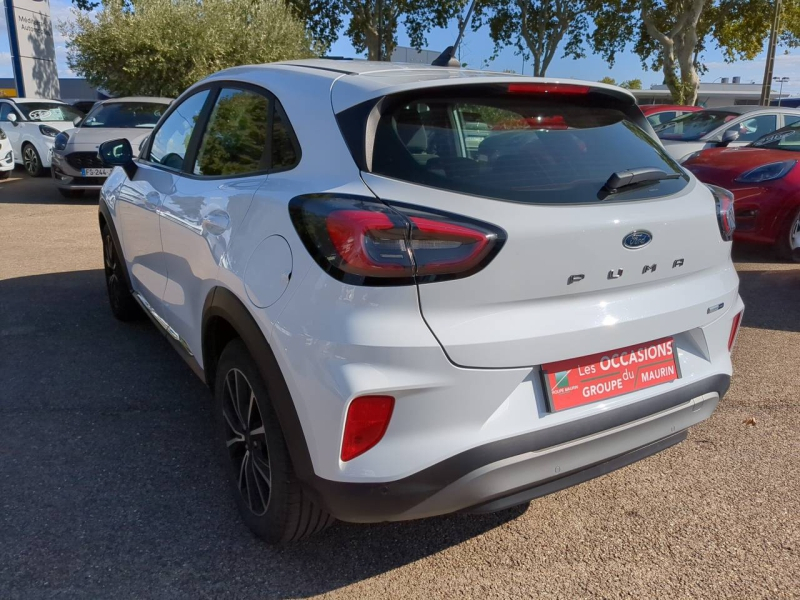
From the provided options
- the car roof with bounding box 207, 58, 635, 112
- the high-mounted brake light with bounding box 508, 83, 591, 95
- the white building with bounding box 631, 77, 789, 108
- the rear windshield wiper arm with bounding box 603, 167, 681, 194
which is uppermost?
the car roof with bounding box 207, 58, 635, 112

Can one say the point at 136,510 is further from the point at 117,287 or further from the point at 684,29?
the point at 684,29

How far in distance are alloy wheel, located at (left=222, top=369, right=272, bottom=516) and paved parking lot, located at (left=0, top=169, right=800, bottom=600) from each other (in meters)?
0.19

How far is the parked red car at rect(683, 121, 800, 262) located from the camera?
7.14 meters

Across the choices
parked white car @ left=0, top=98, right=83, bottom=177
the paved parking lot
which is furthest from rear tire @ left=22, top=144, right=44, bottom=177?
the paved parking lot

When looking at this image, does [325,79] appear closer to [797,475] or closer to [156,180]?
[156,180]

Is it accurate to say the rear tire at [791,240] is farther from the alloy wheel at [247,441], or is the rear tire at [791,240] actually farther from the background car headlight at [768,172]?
the alloy wheel at [247,441]

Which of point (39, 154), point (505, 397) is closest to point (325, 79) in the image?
point (505, 397)

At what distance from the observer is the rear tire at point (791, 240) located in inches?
283

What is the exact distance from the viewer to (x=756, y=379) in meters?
4.28

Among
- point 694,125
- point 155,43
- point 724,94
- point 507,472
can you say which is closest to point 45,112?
point 155,43

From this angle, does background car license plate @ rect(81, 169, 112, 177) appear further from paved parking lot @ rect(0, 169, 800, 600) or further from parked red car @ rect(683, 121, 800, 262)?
parked red car @ rect(683, 121, 800, 262)

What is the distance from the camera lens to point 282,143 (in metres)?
2.65

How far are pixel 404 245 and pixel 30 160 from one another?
51.5 ft

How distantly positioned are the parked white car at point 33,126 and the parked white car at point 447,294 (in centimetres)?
1400
